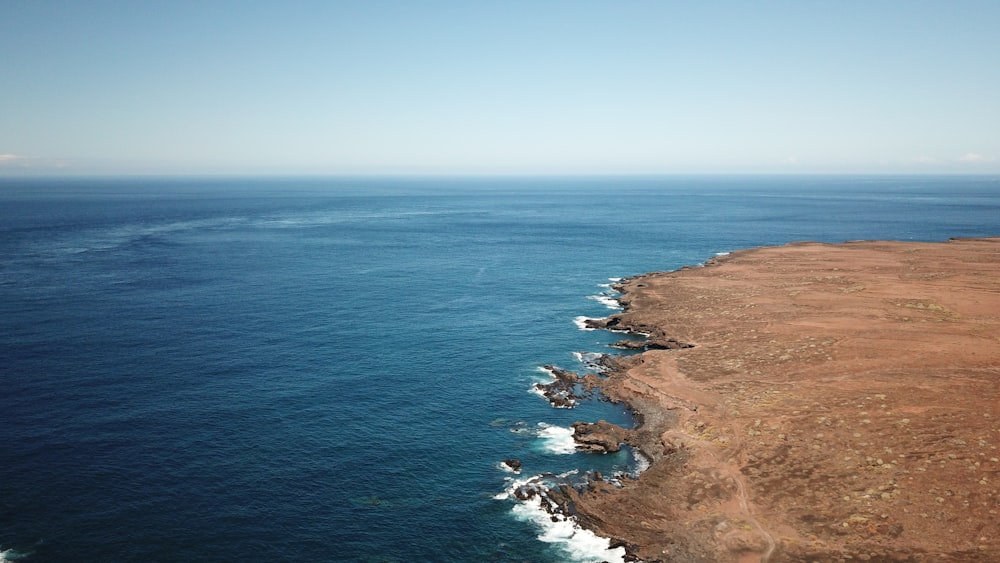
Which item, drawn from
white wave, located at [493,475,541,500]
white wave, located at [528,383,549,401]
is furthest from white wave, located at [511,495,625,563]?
white wave, located at [528,383,549,401]

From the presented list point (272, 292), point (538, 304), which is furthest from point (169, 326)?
point (538, 304)

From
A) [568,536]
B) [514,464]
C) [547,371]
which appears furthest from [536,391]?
[568,536]

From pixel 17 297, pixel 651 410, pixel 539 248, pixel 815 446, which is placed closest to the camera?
pixel 815 446

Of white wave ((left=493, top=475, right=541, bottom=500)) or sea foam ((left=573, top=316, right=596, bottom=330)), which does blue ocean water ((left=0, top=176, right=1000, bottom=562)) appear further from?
sea foam ((left=573, top=316, right=596, bottom=330))

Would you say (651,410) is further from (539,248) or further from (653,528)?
(539,248)

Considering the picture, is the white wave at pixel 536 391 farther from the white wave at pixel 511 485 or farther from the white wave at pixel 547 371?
the white wave at pixel 511 485

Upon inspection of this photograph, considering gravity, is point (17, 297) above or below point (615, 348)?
above

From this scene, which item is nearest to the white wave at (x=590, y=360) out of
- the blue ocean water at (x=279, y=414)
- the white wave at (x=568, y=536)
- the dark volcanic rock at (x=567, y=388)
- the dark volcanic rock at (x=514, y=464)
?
the blue ocean water at (x=279, y=414)
